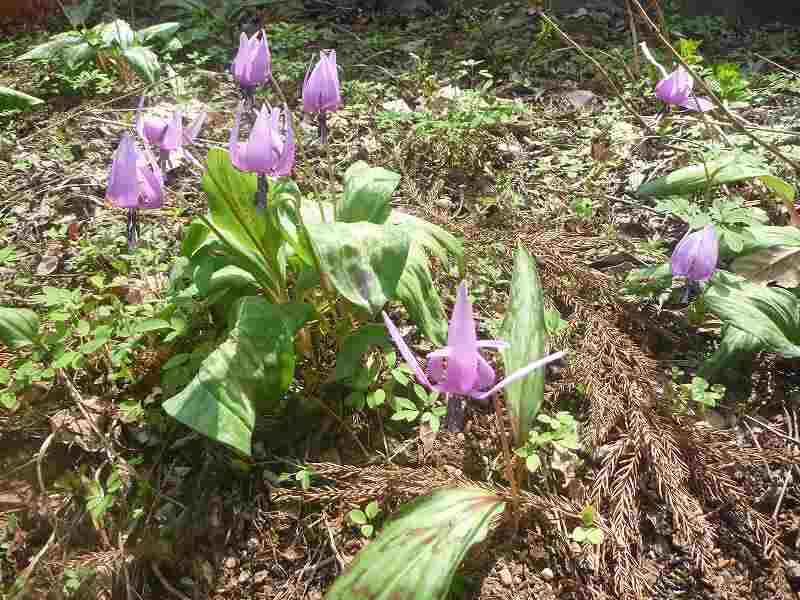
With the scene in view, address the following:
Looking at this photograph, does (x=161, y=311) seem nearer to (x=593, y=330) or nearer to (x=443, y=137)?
(x=593, y=330)

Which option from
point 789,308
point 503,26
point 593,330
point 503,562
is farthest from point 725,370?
point 503,26

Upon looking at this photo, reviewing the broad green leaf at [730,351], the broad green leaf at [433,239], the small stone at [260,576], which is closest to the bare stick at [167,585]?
the small stone at [260,576]

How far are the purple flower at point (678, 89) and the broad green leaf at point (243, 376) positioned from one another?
73.9 inches

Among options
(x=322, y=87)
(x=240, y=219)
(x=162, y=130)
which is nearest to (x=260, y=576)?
(x=240, y=219)

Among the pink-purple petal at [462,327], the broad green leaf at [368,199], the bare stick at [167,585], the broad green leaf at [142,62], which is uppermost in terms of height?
the pink-purple petal at [462,327]

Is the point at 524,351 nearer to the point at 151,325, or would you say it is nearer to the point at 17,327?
the point at 151,325

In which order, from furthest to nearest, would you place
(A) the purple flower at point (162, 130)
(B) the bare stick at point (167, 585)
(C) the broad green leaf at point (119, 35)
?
(C) the broad green leaf at point (119, 35), (A) the purple flower at point (162, 130), (B) the bare stick at point (167, 585)

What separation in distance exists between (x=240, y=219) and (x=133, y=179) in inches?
12.6

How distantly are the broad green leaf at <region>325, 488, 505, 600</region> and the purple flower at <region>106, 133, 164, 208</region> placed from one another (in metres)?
1.06

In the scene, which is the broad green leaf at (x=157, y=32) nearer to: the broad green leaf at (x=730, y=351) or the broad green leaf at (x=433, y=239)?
the broad green leaf at (x=433, y=239)

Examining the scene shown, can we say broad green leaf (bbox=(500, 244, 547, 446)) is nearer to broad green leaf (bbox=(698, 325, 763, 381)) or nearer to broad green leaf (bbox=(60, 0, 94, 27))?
broad green leaf (bbox=(698, 325, 763, 381))

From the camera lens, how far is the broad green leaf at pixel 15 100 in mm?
3422

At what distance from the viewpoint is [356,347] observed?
5.89 feet

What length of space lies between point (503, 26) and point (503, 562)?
155 inches
